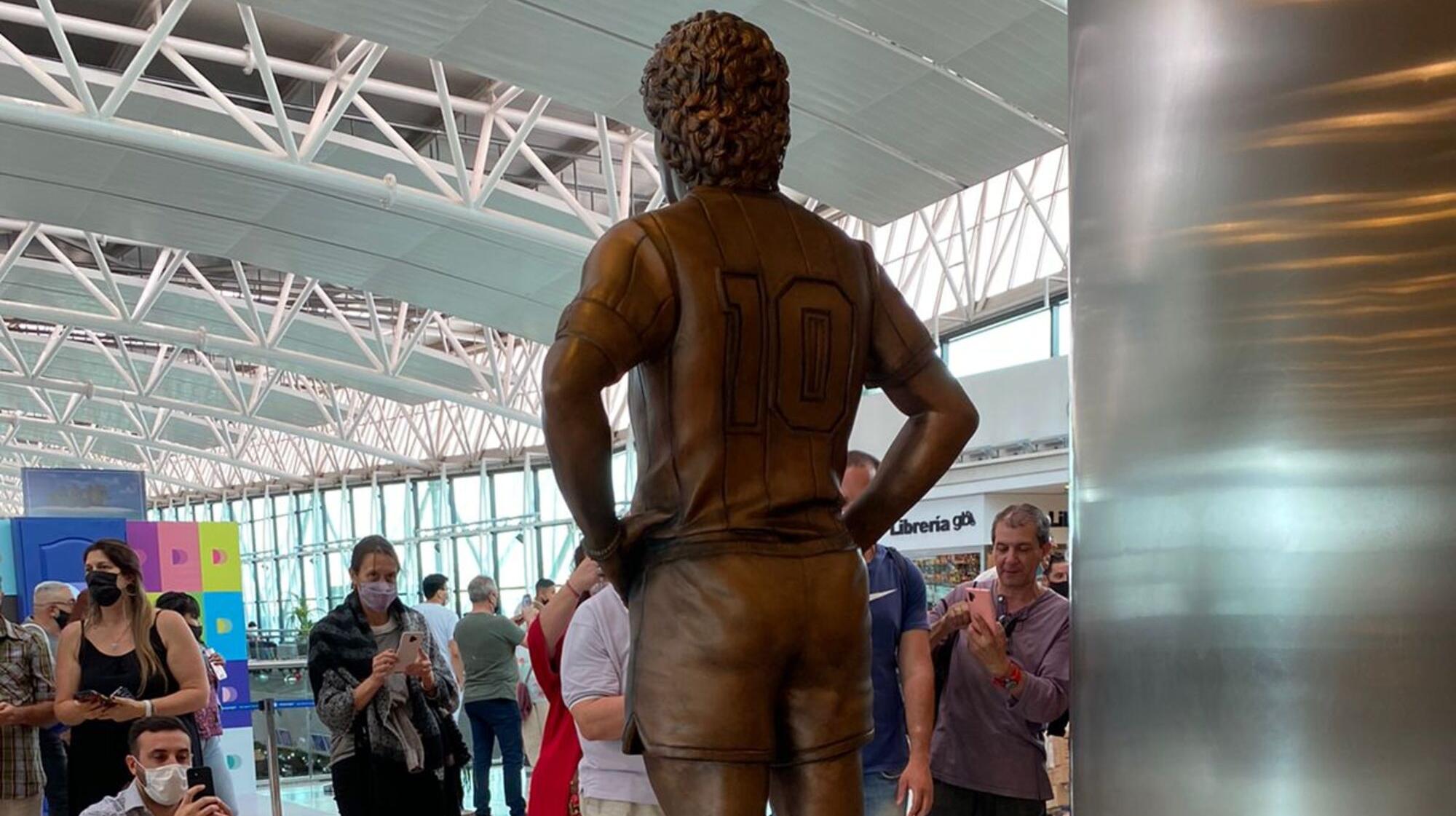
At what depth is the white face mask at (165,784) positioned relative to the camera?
208 inches

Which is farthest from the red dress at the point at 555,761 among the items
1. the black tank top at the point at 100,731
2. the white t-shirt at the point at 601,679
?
the black tank top at the point at 100,731

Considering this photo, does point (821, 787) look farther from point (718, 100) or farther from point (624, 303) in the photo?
point (718, 100)

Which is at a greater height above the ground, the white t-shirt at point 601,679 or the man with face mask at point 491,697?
the white t-shirt at point 601,679

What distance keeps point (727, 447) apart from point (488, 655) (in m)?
8.12

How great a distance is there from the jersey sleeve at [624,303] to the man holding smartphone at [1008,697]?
222cm

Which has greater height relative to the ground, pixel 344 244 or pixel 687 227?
pixel 344 244

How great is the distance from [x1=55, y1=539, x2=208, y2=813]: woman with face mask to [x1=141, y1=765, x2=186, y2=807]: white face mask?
1.92ft

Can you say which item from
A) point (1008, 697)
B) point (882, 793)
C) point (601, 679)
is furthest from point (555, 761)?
point (1008, 697)

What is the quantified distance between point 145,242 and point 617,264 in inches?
704

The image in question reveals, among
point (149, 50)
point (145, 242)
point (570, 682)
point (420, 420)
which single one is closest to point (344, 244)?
point (145, 242)

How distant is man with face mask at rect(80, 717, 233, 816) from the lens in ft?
17.2

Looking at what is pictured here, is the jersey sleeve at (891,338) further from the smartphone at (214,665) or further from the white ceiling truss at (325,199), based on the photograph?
the white ceiling truss at (325,199)

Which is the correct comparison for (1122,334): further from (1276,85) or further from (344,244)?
(344,244)

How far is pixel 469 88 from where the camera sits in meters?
20.5
